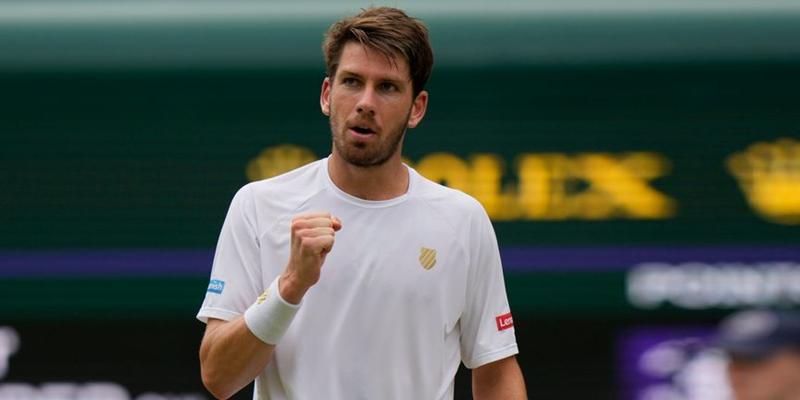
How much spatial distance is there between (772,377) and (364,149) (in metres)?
1.55

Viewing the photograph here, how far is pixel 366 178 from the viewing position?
441 centimetres

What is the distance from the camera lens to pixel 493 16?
29.6 feet

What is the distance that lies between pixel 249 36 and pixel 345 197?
468 centimetres

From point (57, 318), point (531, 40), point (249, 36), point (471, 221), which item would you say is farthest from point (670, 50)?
point (471, 221)

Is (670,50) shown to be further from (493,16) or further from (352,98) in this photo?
(352,98)

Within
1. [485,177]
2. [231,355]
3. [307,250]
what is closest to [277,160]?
[485,177]

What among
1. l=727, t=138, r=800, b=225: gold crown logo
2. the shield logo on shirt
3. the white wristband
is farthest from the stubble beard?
l=727, t=138, r=800, b=225: gold crown logo

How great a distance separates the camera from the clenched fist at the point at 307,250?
13.2ft

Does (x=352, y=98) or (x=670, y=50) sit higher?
(x=352, y=98)

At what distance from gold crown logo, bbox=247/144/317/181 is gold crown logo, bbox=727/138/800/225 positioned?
206cm

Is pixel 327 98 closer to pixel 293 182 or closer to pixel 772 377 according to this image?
pixel 293 182

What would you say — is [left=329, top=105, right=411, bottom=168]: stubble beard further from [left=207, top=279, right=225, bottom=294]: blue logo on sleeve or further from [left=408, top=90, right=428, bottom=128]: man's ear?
[left=207, top=279, right=225, bottom=294]: blue logo on sleeve

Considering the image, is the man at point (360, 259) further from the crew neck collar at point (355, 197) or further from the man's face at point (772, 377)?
the man's face at point (772, 377)

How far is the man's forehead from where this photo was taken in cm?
432
